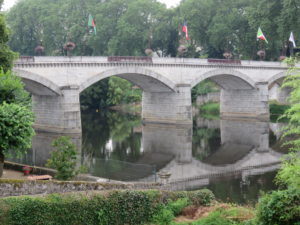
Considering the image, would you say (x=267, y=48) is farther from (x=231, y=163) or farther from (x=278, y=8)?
(x=231, y=163)

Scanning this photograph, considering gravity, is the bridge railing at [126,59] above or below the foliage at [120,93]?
above

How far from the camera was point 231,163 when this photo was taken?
31391 mm

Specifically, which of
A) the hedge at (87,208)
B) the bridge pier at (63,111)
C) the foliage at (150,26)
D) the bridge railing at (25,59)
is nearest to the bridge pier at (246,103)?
the foliage at (150,26)

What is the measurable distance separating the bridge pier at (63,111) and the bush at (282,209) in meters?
30.7

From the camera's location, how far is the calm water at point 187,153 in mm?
23436

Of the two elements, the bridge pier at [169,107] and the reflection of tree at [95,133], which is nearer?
the reflection of tree at [95,133]

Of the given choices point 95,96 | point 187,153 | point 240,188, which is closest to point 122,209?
point 240,188

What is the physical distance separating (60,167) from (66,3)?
67.8 meters

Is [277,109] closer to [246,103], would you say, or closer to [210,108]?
[246,103]

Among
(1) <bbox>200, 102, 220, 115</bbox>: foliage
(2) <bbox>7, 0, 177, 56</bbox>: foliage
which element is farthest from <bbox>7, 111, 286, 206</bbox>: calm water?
(2) <bbox>7, 0, 177, 56</bbox>: foliage

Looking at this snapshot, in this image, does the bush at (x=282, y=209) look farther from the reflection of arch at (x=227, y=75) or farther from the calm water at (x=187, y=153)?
the reflection of arch at (x=227, y=75)

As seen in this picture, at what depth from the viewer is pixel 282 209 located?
11.2m

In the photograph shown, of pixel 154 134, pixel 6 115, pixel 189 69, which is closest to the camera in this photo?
pixel 6 115

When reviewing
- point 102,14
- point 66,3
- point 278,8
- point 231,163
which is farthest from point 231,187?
point 66,3
